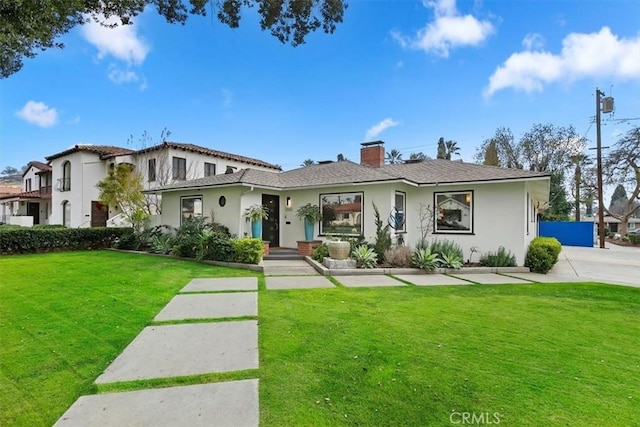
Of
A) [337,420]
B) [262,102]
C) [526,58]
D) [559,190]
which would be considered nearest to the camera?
[337,420]

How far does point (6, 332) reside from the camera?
13.0 feet

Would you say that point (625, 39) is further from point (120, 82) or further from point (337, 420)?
point (120, 82)

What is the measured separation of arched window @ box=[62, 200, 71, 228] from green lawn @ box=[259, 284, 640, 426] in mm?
24929

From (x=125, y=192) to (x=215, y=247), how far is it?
25.9 feet

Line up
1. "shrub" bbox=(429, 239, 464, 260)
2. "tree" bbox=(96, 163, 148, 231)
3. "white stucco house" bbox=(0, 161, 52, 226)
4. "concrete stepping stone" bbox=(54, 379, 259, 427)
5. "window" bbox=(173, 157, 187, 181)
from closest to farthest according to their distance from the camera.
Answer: "concrete stepping stone" bbox=(54, 379, 259, 427), "shrub" bbox=(429, 239, 464, 260), "tree" bbox=(96, 163, 148, 231), "window" bbox=(173, 157, 187, 181), "white stucco house" bbox=(0, 161, 52, 226)

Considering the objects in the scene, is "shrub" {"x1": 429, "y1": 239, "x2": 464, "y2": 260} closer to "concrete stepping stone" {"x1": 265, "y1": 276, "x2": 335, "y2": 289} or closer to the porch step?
"concrete stepping stone" {"x1": 265, "y1": 276, "x2": 335, "y2": 289}

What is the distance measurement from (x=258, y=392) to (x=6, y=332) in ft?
12.1

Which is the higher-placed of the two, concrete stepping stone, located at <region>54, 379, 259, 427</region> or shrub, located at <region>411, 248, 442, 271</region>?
shrub, located at <region>411, 248, 442, 271</region>

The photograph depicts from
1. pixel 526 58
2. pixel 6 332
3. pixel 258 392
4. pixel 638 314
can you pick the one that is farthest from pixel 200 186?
pixel 526 58

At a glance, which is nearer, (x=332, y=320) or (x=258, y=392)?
(x=258, y=392)

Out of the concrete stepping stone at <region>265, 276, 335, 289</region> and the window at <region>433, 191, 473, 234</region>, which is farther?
the window at <region>433, 191, 473, 234</region>

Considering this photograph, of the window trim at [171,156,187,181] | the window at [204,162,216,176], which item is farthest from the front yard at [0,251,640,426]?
the window at [204,162,216,176]

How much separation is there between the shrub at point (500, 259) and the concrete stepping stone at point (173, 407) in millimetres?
9415

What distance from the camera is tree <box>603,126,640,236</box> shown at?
24328 mm
